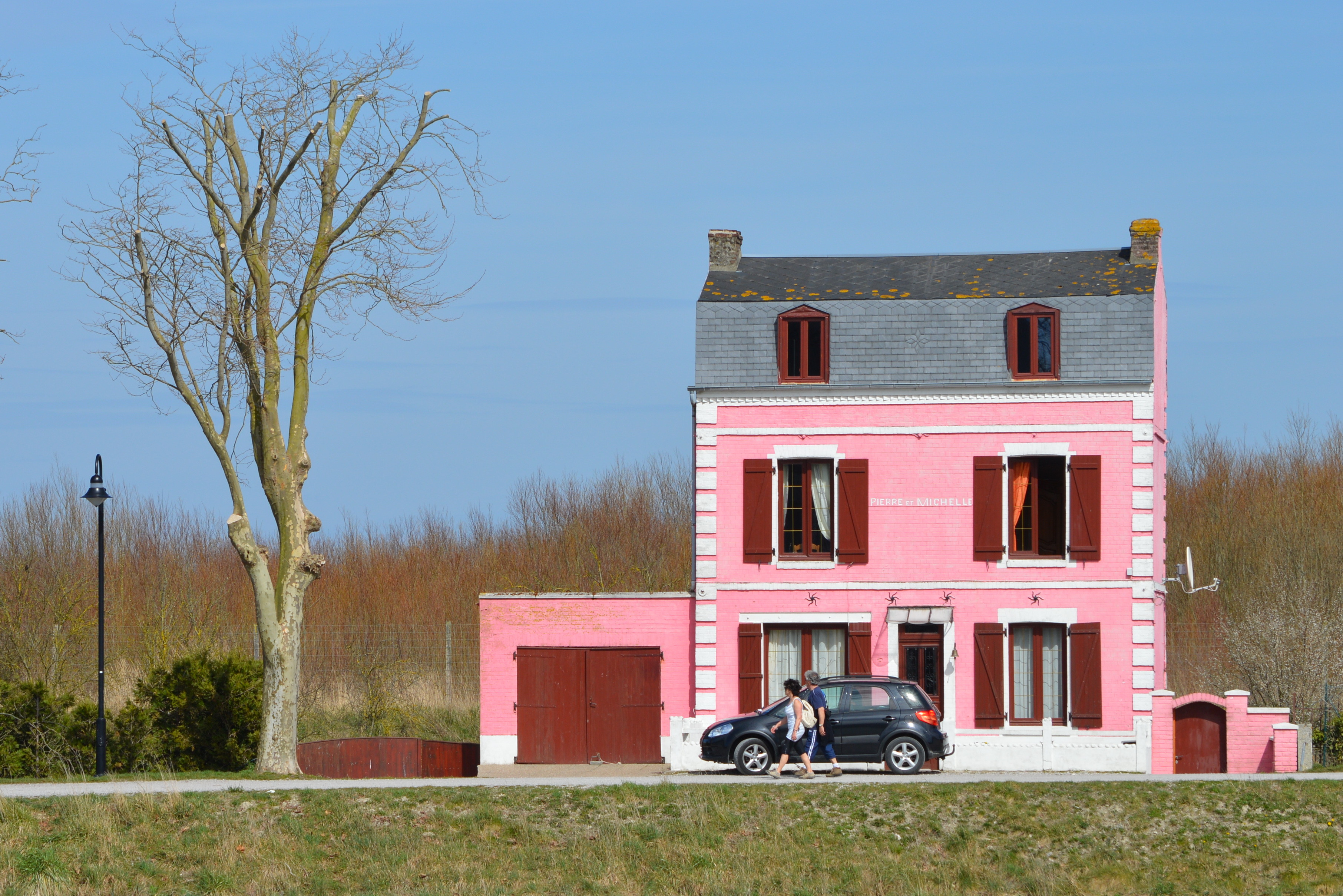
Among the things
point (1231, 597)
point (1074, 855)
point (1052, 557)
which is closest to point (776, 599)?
point (1052, 557)

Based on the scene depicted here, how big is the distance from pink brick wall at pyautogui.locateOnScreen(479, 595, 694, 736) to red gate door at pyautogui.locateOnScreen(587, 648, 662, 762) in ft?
0.50

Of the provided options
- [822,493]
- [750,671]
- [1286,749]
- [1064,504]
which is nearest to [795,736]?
[750,671]

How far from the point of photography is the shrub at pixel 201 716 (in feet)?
97.8

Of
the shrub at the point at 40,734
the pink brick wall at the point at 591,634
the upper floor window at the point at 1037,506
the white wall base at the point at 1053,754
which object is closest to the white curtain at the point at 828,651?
the pink brick wall at the point at 591,634

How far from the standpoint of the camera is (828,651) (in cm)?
2988

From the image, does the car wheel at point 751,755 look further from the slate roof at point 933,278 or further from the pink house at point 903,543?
the slate roof at point 933,278

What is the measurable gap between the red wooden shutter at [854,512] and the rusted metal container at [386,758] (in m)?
8.81

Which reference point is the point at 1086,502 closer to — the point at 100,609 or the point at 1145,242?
the point at 1145,242

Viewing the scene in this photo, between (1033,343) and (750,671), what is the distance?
8298mm

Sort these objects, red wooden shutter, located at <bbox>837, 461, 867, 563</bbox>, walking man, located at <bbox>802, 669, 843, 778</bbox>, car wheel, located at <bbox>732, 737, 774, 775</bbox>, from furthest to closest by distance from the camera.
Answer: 1. red wooden shutter, located at <bbox>837, 461, 867, 563</bbox>
2. car wheel, located at <bbox>732, 737, 774, 775</bbox>
3. walking man, located at <bbox>802, 669, 843, 778</bbox>

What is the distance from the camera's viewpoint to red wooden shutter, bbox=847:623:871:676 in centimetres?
2947

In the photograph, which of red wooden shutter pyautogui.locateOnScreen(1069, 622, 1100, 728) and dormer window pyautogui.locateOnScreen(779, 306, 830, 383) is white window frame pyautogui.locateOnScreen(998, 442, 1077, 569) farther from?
dormer window pyautogui.locateOnScreen(779, 306, 830, 383)

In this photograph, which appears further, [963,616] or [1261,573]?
[1261,573]

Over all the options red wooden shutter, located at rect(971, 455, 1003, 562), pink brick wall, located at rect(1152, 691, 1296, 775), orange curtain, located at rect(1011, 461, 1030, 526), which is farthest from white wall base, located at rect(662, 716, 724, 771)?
pink brick wall, located at rect(1152, 691, 1296, 775)
